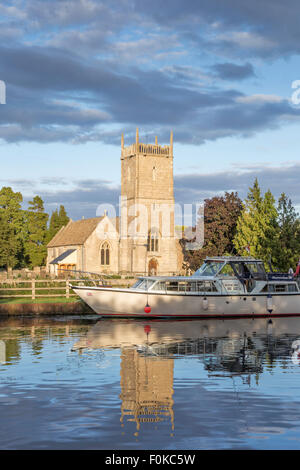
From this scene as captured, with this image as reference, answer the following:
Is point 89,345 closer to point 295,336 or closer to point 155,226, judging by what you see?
point 295,336

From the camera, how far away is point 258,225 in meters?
47.0

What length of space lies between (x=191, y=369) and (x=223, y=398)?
11.9 ft

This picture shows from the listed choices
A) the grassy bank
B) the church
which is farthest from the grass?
the church

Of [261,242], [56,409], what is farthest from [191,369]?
[261,242]

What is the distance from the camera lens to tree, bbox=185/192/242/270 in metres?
58.0

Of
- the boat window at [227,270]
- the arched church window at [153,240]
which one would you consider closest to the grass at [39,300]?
the boat window at [227,270]

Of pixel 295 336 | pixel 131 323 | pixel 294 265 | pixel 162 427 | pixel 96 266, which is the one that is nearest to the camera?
pixel 162 427

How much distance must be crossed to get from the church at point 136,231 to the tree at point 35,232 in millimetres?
5515

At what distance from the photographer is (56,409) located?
11547mm

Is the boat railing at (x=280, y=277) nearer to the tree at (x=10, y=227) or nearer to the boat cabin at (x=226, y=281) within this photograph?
the boat cabin at (x=226, y=281)

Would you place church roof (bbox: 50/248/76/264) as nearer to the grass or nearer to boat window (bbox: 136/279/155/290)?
the grass

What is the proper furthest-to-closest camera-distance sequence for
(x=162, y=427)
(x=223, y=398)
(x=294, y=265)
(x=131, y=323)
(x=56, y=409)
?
1. (x=294, y=265)
2. (x=131, y=323)
3. (x=223, y=398)
4. (x=56, y=409)
5. (x=162, y=427)

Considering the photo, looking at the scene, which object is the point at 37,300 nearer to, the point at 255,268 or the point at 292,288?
the point at 255,268

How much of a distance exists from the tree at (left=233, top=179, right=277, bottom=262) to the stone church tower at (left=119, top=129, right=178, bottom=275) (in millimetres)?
32270
